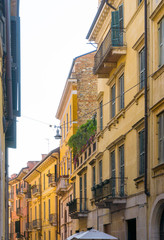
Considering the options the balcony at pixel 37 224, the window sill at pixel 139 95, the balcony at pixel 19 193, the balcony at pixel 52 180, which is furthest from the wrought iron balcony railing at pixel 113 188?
the balcony at pixel 19 193

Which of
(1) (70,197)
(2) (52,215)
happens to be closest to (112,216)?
(1) (70,197)

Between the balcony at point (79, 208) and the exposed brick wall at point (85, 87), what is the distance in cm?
839

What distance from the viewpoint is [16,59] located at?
21.6 m

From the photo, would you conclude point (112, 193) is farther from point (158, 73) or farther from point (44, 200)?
point (44, 200)

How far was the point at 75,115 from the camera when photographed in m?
42.8

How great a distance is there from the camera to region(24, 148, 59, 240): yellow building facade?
53.0 m

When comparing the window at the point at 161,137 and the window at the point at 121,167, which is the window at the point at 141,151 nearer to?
the window at the point at 161,137

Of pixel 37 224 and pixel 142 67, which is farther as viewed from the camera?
pixel 37 224

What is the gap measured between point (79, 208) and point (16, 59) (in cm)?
1580

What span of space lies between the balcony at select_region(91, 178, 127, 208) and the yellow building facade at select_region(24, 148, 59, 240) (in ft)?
86.5

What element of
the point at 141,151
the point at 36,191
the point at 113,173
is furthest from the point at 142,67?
the point at 36,191

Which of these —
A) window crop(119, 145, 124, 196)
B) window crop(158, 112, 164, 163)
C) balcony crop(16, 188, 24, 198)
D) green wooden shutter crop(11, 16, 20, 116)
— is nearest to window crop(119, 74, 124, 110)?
window crop(119, 145, 124, 196)

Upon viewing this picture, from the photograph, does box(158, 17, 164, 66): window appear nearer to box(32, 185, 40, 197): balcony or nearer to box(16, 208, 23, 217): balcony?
box(32, 185, 40, 197): balcony

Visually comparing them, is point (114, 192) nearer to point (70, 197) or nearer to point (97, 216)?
point (97, 216)
